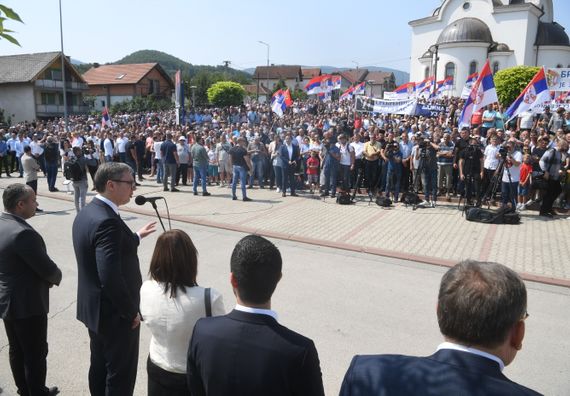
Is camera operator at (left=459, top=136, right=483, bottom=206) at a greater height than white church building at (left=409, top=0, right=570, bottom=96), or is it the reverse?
white church building at (left=409, top=0, right=570, bottom=96)

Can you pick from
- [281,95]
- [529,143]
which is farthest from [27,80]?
[529,143]

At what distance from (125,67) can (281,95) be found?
186 feet

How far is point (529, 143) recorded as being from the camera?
12.1 metres

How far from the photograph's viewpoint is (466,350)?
158 centimetres

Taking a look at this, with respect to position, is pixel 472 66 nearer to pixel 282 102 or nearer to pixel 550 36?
pixel 550 36

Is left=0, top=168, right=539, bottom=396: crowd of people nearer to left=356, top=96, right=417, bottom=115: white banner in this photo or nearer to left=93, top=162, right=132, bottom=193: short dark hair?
left=93, top=162, right=132, bottom=193: short dark hair

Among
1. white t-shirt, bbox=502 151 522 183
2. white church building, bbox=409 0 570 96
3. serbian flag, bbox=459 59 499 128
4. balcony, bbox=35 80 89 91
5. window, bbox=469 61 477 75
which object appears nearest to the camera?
white t-shirt, bbox=502 151 522 183

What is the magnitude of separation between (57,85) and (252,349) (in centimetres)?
5984

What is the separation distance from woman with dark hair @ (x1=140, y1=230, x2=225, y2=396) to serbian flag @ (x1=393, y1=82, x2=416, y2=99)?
24.5m

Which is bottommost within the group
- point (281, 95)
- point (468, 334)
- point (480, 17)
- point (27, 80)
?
point (468, 334)

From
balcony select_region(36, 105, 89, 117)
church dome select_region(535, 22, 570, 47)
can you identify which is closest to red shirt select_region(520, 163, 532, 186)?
balcony select_region(36, 105, 89, 117)

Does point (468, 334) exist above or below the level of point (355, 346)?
above

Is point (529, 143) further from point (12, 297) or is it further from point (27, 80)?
point (27, 80)

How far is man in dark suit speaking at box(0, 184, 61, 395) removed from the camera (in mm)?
3539
